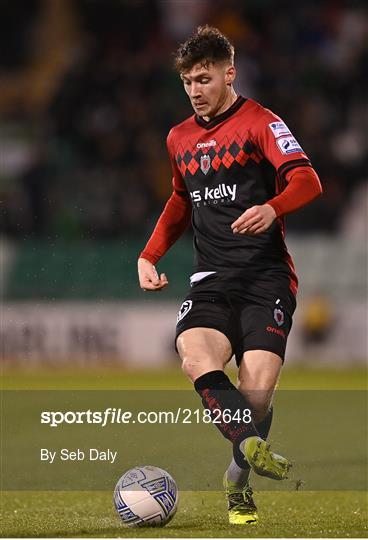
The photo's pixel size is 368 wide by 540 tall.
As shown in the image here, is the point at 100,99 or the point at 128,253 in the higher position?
the point at 100,99

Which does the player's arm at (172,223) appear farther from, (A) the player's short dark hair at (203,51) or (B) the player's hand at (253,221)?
(B) the player's hand at (253,221)

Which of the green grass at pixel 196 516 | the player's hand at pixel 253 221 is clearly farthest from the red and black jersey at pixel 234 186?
the green grass at pixel 196 516

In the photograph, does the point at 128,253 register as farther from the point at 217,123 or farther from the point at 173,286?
the point at 217,123

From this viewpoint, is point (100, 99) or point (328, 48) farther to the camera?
point (328, 48)

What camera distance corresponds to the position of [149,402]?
34.1 feet

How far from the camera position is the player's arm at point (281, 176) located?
200 inches

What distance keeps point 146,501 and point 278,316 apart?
1048 mm

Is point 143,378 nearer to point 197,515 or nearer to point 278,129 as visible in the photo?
point 197,515

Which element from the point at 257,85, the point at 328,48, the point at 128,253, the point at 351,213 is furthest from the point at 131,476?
the point at 328,48

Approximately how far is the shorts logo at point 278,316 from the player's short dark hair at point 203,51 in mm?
1194

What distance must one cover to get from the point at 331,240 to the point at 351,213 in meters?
1.51

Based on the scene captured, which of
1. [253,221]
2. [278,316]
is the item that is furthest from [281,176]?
[278,316]

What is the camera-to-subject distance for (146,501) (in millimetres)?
5516

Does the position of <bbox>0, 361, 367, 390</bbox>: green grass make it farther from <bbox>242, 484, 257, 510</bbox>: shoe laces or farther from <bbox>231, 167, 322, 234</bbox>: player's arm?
<bbox>231, 167, 322, 234</bbox>: player's arm
